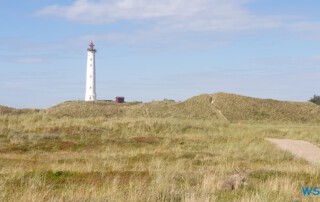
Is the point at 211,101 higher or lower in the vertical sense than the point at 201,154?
higher

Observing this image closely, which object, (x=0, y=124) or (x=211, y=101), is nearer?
(x=0, y=124)

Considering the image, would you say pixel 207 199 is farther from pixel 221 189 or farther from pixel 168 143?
pixel 168 143

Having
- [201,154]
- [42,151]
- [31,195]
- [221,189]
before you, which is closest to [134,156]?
[201,154]

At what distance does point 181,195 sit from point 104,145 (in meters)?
16.7

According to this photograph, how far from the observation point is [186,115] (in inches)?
2264

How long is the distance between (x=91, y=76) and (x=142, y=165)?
6032cm

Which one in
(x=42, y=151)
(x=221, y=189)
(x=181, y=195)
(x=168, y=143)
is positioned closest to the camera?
(x=181, y=195)

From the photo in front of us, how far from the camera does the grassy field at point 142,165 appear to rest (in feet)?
33.9

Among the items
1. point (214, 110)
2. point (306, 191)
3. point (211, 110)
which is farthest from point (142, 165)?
point (214, 110)

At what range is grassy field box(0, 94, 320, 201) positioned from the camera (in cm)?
1034

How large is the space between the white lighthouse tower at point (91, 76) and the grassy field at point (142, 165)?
101 ft

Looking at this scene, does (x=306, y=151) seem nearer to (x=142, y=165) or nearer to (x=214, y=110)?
(x=142, y=165)

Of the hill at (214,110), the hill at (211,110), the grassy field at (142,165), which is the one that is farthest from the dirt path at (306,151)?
the hill at (214,110)

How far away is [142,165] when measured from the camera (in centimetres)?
1727
